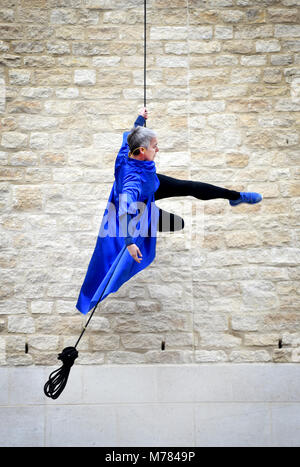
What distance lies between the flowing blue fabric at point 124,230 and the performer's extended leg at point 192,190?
0.34ft

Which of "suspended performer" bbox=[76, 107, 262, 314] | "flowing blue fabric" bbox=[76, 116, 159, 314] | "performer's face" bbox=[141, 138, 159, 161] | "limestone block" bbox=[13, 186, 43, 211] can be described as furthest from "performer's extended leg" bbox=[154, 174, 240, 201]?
"limestone block" bbox=[13, 186, 43, 211]

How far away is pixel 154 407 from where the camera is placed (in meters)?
4.13

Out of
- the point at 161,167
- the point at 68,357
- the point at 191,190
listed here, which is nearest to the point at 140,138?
the point at 191,190

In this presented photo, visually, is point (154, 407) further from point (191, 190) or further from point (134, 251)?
point (191, 190)

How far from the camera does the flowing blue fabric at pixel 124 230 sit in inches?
132

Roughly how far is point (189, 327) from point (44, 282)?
110 cm

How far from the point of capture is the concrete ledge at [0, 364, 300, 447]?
411 cm

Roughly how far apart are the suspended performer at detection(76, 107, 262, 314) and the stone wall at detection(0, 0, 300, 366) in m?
0.62

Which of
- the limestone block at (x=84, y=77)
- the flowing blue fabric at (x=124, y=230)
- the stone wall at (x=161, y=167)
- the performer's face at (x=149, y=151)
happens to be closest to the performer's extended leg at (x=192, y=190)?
the flowing blue fabric at (x=124, y=230)

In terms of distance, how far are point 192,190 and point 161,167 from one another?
0.75 metres

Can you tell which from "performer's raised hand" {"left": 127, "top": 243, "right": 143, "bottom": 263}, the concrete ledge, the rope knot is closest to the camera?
"performer's raised hand" {"left": 127, "top": 243, "right": 143, "bottom": 263}

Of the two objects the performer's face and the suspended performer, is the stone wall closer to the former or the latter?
the suspended performer

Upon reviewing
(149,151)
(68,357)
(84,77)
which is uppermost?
(84,77)

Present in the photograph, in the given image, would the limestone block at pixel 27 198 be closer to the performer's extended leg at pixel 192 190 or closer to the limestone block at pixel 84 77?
the limestone block at pixel 84 77
